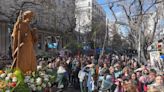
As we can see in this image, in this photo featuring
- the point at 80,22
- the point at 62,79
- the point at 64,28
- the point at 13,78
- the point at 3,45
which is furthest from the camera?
the point at 80,22

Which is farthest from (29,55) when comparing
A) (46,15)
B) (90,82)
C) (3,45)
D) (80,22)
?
(80,22)

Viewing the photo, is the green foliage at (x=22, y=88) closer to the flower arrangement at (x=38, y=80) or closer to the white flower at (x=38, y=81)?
the flower arrangement at (x=38, y=80)

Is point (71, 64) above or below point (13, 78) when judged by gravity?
below

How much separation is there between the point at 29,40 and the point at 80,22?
197 feet

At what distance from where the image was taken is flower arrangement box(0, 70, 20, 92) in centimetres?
873

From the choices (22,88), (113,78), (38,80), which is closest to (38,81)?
(38,80)

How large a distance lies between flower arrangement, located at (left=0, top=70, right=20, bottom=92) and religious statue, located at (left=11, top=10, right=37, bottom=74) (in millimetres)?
715

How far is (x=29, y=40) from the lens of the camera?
1019 cm

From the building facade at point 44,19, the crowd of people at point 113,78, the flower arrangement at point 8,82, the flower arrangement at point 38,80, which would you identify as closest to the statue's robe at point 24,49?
the flower arrangement at point 38,80

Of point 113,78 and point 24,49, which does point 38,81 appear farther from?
point 113,78

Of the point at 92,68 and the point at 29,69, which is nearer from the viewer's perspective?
the point at 29,69

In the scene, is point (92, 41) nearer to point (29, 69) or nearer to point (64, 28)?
point (64, 28)

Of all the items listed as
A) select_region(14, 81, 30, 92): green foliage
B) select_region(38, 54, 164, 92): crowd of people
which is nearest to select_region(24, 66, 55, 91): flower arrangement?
select_region(14, 81, 30, 92): green foliage

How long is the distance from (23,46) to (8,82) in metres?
1.46
